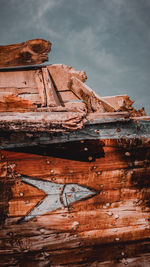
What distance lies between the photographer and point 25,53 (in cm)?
220

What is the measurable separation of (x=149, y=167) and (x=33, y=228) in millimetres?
1437

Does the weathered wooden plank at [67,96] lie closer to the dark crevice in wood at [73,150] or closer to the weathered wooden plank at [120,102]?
the weathered wooden plank at [120,102]

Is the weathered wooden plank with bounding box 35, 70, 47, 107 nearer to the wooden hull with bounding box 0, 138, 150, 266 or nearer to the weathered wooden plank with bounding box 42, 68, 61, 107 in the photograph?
the weathered wooden plank with bounding box 42, 68, 61, 107

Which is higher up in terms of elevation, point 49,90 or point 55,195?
point 49,90

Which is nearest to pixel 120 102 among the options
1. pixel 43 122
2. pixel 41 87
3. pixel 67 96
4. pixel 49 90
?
pixel 67 96

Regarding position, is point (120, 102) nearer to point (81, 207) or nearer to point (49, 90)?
point (49, 90)

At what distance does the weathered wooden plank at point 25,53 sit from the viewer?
216cm

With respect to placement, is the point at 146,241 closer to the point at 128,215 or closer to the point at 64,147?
the point at 128,215

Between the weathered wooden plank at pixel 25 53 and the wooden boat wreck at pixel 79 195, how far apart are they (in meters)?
1.18

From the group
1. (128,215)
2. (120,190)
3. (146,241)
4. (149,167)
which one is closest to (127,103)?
(149,167)

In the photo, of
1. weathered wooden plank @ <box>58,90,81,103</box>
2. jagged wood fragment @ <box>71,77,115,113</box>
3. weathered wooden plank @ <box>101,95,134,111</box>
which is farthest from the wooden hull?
weathered wooden plank @ <box>58,90,81,103</box>

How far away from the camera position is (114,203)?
5.21 feet

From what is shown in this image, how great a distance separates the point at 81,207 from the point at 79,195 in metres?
0.15

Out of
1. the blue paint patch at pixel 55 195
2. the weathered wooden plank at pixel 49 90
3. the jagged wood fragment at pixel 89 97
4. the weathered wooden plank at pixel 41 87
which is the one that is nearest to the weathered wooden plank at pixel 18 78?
the weathered wooden plank at pixel 41 87
